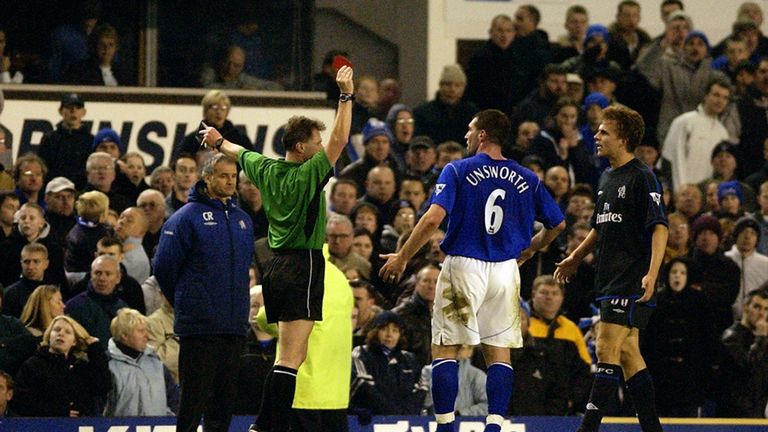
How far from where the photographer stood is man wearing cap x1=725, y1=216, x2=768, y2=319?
56.4 ft

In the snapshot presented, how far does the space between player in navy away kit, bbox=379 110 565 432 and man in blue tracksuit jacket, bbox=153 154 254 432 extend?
1.16 metres

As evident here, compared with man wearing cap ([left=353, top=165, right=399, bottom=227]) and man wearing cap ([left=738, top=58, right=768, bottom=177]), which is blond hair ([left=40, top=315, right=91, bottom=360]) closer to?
man wearing cap ([left=353, top=165, right=399, bottom=227])

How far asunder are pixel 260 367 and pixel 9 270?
265 cm

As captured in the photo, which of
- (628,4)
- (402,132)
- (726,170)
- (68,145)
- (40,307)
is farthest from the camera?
(628,4)

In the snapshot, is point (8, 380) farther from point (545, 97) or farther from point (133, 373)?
point (545, 97)

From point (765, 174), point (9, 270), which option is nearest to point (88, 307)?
point (9, 270)

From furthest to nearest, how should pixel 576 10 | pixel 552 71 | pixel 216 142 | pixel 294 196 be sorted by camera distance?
pixel 576 10, pixel 552 71, pixel 216 142, pixel 294 196

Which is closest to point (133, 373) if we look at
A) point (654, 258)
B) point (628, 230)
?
point (628, 230)

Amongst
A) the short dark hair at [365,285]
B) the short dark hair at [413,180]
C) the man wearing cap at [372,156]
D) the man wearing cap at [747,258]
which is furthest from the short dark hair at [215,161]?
the man wearing cap at [747,258]

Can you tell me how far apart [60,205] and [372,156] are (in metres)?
3.41

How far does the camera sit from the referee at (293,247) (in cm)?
1118

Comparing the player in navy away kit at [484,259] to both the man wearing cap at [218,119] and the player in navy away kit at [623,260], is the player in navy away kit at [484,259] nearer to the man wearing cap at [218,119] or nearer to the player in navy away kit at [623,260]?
the player in navy away kit at [623,260]

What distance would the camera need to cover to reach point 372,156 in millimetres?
17891

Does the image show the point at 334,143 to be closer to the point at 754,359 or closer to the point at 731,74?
the point at 754,359
